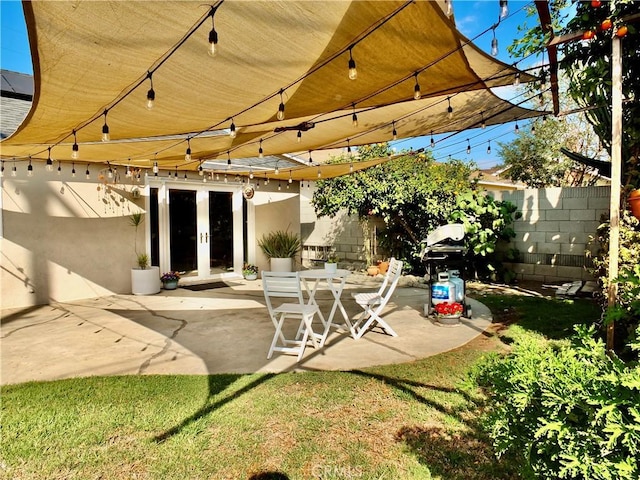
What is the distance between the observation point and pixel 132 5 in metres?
2.08

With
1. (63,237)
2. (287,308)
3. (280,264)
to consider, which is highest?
(63,237)

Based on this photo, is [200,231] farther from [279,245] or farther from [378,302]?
[378,302]

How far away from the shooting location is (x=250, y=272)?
400 inches

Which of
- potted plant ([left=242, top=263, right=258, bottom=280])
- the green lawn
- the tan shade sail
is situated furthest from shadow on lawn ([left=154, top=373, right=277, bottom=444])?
potted plant ([left=242, top=263, right=258, bottom=280])

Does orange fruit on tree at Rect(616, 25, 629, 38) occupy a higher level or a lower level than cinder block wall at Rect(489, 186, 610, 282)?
higher

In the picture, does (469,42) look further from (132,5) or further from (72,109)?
(72,109)

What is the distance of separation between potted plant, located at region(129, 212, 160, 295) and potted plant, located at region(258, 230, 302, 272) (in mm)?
3204

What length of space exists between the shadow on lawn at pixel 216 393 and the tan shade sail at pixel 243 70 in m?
2.61

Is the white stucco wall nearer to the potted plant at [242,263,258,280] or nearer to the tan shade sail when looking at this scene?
the tan shade sail

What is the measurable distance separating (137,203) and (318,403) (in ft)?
23.7

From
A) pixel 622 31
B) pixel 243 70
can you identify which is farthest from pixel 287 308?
pixel 622 31

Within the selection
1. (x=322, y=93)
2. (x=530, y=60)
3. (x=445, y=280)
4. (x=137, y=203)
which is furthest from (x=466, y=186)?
(x=137, y=203)

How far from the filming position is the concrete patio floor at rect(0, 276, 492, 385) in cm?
396

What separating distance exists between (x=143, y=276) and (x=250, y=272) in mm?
2804
